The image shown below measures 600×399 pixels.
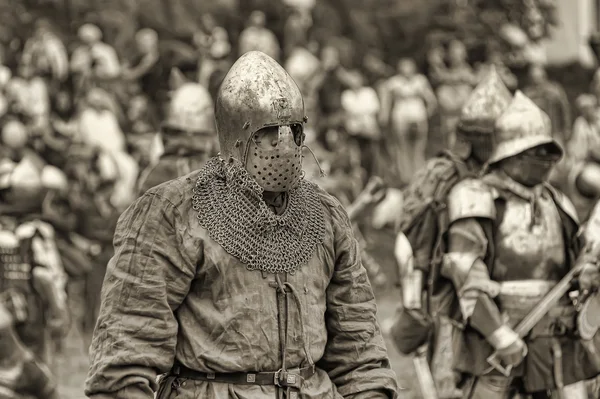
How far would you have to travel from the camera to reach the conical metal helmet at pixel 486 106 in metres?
9.12

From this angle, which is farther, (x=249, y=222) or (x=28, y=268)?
(x=28, y=268)

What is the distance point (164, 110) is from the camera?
20.4 meters

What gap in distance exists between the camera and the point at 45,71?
19406 mm

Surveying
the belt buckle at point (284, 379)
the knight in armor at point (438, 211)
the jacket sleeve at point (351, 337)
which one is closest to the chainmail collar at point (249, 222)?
the jacket sleeve at point (351, 337)

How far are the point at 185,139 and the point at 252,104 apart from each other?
5.19 meters

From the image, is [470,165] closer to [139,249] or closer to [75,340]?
[139,249]

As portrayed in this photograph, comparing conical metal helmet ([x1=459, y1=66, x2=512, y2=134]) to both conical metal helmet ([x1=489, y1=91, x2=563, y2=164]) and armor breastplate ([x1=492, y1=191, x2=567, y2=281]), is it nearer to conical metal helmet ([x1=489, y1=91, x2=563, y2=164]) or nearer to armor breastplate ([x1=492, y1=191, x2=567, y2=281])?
conical metal helmet ([x1=489, y1=91, x2=563, y2=164])

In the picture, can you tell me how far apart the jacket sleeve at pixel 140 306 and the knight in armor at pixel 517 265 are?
3216mm

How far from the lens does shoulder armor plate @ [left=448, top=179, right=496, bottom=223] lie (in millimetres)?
8180

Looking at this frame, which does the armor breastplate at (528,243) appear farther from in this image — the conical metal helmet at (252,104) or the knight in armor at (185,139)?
the conical metal helmet at (252,104)

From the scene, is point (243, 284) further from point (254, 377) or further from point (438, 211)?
point (438, 211)

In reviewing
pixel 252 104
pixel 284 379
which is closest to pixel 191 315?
pixel 284 379

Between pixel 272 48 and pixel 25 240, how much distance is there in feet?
36.8

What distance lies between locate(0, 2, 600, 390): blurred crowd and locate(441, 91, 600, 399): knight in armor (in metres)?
5.67
